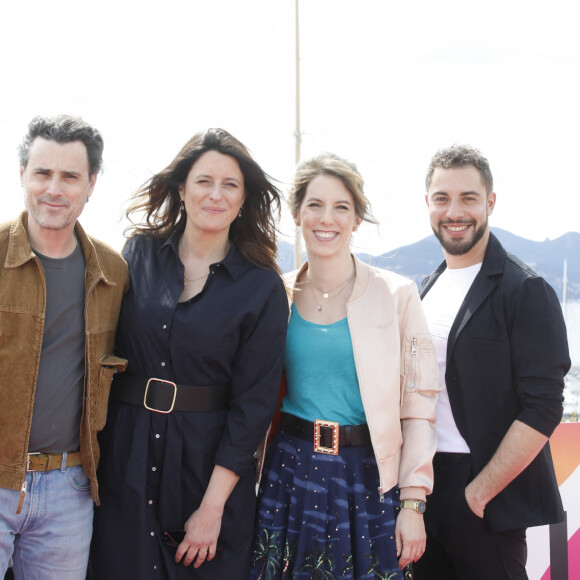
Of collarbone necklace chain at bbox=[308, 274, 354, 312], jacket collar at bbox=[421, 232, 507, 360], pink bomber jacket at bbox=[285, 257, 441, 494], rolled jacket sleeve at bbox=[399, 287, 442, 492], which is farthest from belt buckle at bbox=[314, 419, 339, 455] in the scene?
jacket collar at bbox=[421, 232, 507, 360]

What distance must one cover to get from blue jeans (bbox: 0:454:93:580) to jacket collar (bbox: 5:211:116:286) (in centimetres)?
71

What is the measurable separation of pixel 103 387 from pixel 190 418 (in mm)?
334

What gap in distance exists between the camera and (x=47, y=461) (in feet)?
7.02

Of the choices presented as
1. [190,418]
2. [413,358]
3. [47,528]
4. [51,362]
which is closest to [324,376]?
[413,358]

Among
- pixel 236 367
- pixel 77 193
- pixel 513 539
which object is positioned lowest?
pixel 513 539

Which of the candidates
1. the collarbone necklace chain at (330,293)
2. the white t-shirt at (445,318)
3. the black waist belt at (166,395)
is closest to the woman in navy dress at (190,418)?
the black waist belt at (166,395)

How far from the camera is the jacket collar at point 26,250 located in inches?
82.4

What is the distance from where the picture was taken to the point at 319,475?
229 cm

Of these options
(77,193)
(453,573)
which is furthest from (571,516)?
(77,193)

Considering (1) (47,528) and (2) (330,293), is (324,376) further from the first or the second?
(1) (47,528)

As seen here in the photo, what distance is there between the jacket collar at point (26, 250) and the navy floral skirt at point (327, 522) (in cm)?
100

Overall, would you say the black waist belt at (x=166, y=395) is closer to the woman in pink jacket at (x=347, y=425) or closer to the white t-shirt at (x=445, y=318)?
the woman in pink jacket at (x=347, y=425)

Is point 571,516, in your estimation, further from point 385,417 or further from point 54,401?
point 54,401

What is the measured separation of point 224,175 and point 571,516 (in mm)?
2667
